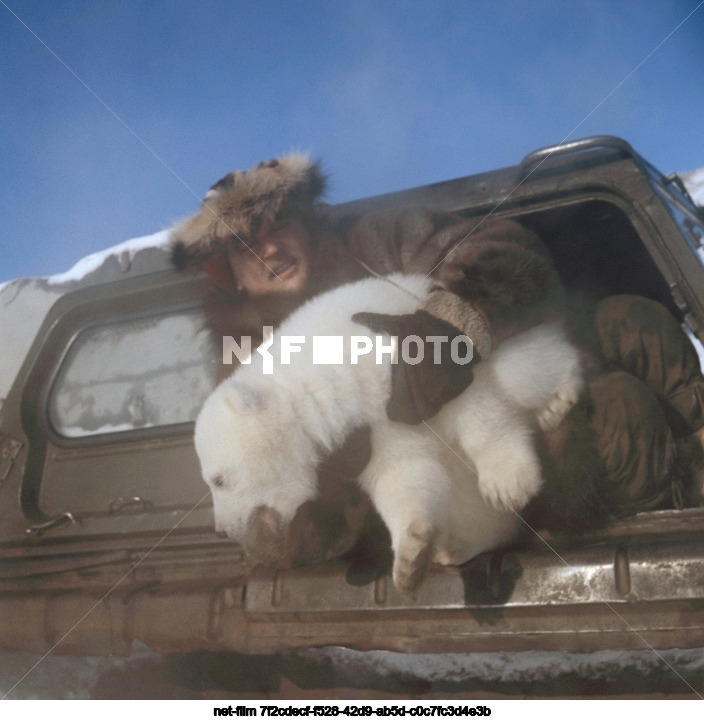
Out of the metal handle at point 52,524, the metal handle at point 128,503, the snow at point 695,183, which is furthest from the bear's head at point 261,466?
the snow at point 695,183

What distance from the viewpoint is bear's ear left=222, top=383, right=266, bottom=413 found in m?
1.16

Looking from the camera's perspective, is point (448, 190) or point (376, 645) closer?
point (376, 645)

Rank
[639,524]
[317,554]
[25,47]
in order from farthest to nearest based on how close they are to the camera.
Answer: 1. [25,47]
2. [317,554]
3. [639,524]

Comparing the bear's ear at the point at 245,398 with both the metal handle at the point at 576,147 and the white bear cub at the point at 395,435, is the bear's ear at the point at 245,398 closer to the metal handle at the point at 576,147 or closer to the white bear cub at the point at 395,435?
the white bear cub at the point at 395,435

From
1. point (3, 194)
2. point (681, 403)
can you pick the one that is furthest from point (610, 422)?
point (3, 194)

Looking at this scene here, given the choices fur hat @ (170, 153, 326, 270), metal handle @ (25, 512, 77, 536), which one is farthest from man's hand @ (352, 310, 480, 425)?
metal handle @ (25, 512, 77, 536)

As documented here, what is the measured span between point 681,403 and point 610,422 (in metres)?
0.13

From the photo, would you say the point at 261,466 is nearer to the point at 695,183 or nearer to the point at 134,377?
the point at 134,377

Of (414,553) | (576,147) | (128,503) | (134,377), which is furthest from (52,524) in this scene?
(576,147)

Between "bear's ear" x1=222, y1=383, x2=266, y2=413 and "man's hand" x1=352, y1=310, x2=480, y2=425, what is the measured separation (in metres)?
0.25

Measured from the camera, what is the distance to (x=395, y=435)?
1.10 m
